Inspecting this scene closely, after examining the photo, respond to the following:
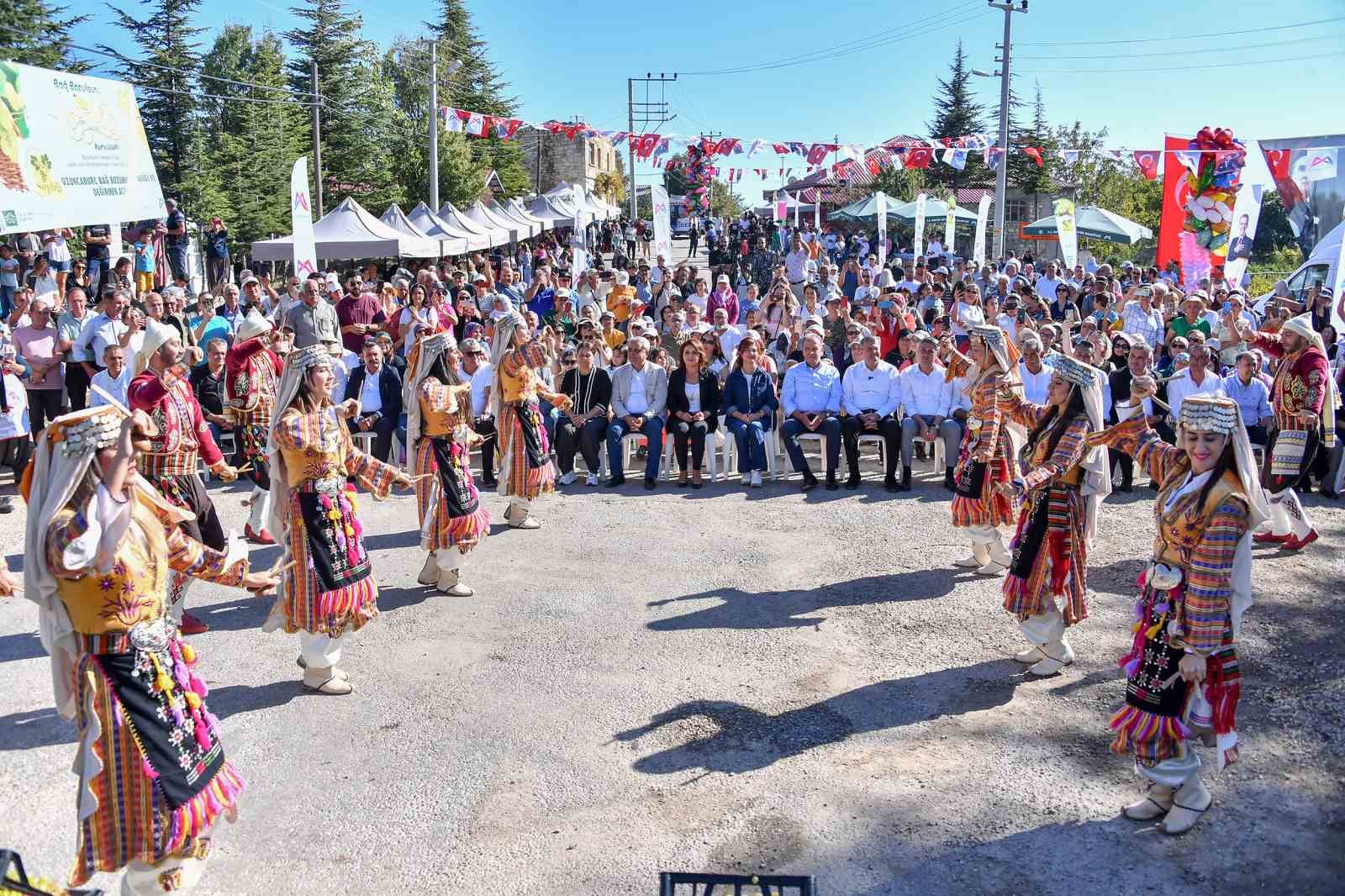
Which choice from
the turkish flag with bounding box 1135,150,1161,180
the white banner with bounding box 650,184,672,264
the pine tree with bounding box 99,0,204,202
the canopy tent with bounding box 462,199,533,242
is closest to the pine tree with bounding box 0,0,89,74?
the pine tree with bounding box 99,0,204,202

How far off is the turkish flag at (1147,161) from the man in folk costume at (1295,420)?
42.6ft

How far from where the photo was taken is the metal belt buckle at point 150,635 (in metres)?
Result: 3.71

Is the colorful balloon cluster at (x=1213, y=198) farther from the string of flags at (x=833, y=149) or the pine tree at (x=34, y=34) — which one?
the pine tree at (x=34, y=34)

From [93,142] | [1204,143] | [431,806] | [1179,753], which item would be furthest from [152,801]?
[1204,143]

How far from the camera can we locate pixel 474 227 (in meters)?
26.9

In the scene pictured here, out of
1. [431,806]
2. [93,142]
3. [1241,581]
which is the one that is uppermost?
[93,142]

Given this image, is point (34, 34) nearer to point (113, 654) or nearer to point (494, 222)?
point (494, 222)

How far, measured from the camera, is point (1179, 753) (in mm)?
4367

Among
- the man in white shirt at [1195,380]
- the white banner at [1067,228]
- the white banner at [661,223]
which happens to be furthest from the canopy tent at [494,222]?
the man in white shirt at [1195,380]

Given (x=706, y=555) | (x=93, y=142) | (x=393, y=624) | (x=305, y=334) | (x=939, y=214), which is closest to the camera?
(x=393, y=624)

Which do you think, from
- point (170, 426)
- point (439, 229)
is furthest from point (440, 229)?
point (170, 426)

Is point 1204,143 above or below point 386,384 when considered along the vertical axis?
above

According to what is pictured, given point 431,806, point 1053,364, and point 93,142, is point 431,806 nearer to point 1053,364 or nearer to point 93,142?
point 1053,364

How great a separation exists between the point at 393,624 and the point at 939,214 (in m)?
27.2
